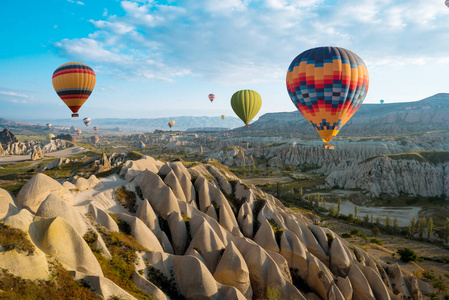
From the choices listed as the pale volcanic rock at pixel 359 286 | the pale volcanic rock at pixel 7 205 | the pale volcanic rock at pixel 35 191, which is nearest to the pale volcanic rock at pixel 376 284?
the pale volcanic rock at pixel 359 286

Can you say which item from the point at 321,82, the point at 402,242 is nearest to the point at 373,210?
the point at 402,242

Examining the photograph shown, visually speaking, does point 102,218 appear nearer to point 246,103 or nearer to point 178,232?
point 178,232

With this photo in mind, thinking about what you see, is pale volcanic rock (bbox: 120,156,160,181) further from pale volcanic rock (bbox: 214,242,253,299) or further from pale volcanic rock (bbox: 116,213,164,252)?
pale volcanic rock (bbox: 214,242,253,299)

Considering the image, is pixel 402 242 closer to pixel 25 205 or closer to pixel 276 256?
pixel 276 256

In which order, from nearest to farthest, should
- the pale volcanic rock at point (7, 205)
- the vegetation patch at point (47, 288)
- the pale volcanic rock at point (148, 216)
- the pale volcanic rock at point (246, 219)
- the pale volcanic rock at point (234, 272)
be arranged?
the vegetation patch at point (47, 288), the pale volcanic rock at point (7, 205), the pale volcanic rock at point (234, 272), the pale volcanic rock at point (148, 216), the pale volcanic rock at point (246, 219)

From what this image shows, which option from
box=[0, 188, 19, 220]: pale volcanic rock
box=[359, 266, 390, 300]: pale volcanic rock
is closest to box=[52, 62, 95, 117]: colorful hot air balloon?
box=[0, 188, 19, 220]: pale volcanic rock

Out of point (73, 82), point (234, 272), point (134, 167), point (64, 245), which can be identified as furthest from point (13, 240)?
point (73, 82)

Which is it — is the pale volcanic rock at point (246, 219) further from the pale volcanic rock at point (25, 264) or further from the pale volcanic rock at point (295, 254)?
the pale volcanic rock at point (25, 264)
